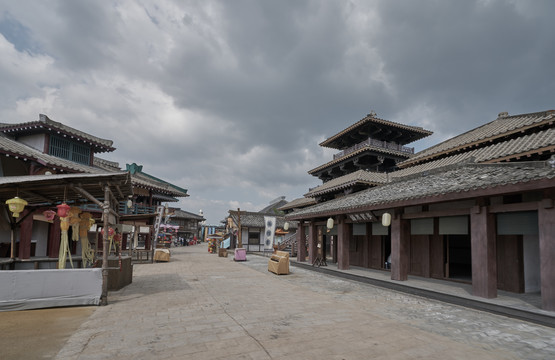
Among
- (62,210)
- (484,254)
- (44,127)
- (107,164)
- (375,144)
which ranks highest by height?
(375,144)

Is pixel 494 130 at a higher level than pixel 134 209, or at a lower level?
higher

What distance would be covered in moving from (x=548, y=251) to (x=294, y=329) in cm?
595

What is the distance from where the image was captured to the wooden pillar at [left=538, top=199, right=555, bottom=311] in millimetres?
6664

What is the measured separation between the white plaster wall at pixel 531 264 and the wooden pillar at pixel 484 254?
1829 mm

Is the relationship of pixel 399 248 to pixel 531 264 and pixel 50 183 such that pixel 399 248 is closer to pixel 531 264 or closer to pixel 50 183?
pixel 531 264

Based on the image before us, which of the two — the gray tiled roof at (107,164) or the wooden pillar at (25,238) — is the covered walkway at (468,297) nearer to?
the wooden pillar at (25,238)

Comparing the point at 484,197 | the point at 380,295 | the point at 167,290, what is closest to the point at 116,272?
the point at 167,290

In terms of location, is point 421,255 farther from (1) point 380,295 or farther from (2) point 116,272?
(2) point 116,272

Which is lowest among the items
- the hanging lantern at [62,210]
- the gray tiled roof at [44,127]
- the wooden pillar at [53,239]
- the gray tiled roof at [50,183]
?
the wooden pillar at [53,239]

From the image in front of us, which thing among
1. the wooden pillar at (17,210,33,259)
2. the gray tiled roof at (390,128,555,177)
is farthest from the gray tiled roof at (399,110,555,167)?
the wooden pillar at (17,210,33,259)

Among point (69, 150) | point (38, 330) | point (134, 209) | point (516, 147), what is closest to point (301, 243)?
point (516, 147)

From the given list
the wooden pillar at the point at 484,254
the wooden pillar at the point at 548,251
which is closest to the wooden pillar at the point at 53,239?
the wooden pillar at the point at 484,254

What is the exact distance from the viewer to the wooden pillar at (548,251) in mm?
6664

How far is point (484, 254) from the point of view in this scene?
26.7 ft
